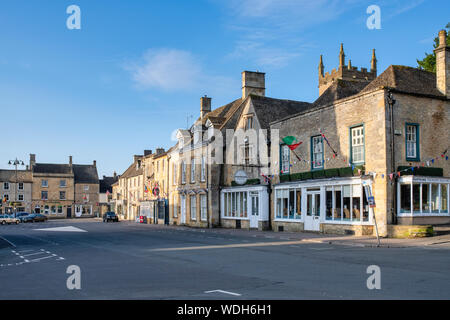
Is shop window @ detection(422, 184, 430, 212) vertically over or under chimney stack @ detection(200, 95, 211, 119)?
under

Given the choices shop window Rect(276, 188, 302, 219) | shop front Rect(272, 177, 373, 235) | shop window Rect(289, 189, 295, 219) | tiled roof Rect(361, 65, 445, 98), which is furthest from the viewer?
shop window Rect(289, 189, 295, 219)

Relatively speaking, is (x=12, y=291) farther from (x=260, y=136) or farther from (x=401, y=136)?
(x=260, y=136)

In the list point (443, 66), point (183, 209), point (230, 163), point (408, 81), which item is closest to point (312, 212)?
point (408, 81)

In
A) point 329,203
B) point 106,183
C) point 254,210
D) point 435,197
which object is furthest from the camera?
point 106,183

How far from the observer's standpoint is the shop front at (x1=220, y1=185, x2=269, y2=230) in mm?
31984

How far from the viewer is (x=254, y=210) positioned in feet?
109

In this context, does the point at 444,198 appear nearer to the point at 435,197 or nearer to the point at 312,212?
the point at 435,197

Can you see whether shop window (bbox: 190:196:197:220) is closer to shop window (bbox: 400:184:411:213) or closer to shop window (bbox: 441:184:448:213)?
shop window (bbox: 400:184:411:213)

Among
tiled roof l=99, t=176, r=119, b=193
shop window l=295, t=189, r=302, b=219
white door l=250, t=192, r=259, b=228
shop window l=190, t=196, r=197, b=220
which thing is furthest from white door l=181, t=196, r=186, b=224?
tiled roof l=99, t=176, r=119, b=193

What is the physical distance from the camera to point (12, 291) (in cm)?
945

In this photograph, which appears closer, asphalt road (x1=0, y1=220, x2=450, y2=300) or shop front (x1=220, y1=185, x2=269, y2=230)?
asphalt road (x1=0, y1=220, x2=450, y2=300)

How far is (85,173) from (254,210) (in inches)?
2795
